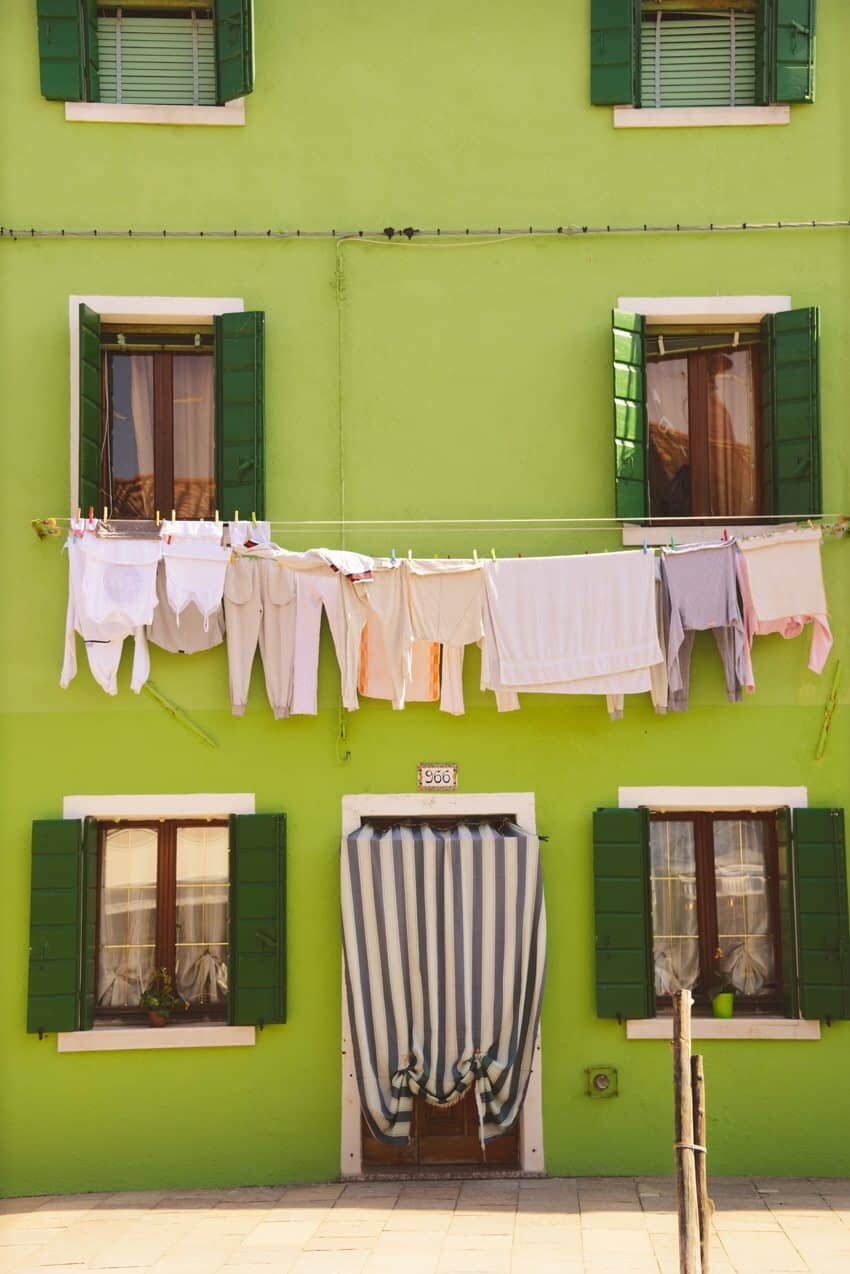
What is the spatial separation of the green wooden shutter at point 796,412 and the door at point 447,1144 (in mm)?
4875

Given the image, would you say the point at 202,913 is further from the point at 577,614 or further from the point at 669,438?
the point at 669,438

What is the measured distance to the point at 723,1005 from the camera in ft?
33.8

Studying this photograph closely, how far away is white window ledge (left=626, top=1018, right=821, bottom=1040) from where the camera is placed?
10.2m

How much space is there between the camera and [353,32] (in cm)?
1078

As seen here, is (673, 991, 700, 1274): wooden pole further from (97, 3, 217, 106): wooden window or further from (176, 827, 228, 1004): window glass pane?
(97, 3, 217, 106): wooden window

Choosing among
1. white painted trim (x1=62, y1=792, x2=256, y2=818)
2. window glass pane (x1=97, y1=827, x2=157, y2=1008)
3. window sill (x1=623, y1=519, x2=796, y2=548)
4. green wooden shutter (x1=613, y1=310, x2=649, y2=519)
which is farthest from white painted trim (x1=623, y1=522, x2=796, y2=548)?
window glass pane (x1=97, y1=827, x2=157, y2=1008)

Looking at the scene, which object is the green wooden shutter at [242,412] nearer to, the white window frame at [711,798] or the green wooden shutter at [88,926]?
the green wooden shutter at [88,926]

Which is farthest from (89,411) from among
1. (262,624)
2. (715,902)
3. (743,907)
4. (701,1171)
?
(701,1171)

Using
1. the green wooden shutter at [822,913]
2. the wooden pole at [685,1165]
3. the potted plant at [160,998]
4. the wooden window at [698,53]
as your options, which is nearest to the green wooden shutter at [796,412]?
the wooden window at [698,53]

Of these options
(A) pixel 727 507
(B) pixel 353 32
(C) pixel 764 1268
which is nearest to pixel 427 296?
(B) pixel 353 32

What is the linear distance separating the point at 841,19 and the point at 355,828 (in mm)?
6962

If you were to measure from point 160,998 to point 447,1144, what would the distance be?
229 cm

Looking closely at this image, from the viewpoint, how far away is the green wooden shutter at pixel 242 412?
34.4ft

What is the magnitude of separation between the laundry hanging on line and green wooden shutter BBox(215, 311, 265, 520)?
40cm
